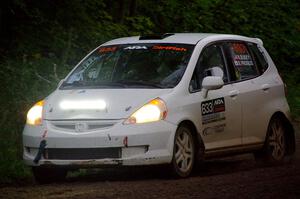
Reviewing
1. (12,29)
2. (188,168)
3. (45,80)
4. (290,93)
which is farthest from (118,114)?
(290,93)

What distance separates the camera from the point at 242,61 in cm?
1212

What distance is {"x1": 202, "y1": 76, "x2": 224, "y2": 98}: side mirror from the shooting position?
10703 millimetres

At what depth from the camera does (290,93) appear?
2153 cm

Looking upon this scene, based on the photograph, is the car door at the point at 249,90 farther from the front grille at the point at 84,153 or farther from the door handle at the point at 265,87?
the front grille at the point at 84,153

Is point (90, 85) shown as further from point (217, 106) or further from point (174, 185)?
point (174, 185)

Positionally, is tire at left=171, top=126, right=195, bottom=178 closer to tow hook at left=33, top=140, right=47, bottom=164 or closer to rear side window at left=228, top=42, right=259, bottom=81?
tow hook at left=33, top=140, right=47, bottom=164

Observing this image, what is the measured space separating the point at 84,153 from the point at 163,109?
38.6 inches

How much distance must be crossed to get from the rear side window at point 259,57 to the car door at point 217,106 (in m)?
0.90

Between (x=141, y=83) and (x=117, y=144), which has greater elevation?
(x=141, y=83)

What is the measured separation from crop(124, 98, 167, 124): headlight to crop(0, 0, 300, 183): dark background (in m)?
1.74

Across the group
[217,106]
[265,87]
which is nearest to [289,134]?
[265,87]

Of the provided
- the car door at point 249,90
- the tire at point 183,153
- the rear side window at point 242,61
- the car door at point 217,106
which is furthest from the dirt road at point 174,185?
the rear side window at point 242,61

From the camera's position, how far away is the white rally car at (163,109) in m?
9.84

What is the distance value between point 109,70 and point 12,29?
5.31 meters
